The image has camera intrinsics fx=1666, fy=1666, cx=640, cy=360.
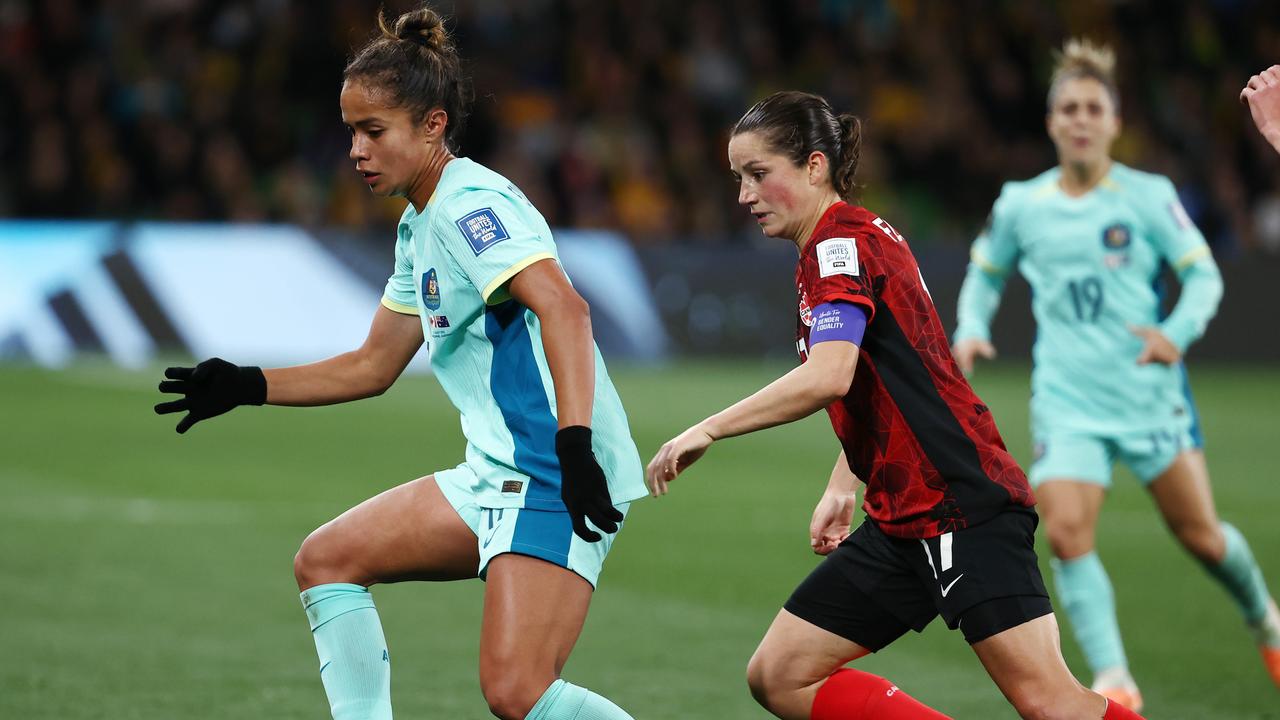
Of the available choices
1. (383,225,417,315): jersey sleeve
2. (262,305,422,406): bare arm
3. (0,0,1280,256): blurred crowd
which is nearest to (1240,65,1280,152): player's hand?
(383,225,417,315): jersey sleeve

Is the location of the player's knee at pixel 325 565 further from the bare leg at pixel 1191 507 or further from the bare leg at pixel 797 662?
the bare leg at pixel 1191 507

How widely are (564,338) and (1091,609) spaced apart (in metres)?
2.85

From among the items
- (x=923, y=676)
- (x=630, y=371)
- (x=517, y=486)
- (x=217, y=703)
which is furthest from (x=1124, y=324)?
(x=630, y=371)

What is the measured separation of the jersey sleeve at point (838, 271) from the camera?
12.5ft

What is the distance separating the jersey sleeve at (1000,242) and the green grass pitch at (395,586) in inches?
61.3

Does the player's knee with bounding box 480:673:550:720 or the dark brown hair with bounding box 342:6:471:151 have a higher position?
the dark brown hair with bounding box 342:6:471:151

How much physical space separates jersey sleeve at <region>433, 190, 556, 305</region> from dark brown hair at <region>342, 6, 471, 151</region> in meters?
0.28

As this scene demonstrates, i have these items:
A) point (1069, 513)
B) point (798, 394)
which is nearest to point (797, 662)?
point (798, 394)

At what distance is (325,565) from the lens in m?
4.21

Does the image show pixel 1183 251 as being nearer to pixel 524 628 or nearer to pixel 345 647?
pixel 524 628

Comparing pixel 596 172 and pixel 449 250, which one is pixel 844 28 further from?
pixel 449 250

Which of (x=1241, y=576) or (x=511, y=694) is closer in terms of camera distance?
(x=511, y=694)

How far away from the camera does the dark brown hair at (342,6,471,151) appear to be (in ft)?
13.3

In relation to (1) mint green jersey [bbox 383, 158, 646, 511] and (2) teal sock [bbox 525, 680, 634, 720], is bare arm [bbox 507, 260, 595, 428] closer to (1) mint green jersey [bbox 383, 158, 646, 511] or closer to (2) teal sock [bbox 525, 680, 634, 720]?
(1) mint green jersey [bbox 383, 158, 646, 511]
